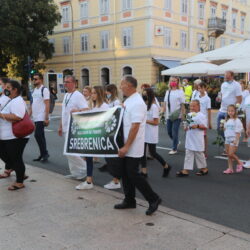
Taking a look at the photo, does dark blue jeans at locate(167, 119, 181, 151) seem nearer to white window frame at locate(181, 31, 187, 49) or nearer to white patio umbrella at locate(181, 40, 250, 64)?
white patio umbrella at locate(181, 40, 250, 64)

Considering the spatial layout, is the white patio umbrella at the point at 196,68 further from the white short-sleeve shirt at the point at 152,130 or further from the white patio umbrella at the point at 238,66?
the white short-sleeve shirt at the point at 152,130

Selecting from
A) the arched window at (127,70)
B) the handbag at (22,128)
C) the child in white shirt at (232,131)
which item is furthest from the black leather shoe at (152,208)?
the arched window at (127,70)

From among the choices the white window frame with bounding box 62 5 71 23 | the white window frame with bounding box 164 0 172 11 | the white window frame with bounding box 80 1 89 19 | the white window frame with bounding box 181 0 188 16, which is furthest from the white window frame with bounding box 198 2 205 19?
the white window frame with bounding box 62 5 71 23

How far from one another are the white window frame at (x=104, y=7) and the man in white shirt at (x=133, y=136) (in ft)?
105

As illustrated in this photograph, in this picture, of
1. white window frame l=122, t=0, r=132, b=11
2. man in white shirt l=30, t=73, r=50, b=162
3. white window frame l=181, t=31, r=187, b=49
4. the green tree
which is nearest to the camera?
man in white shirt l=30, t=73, r=50, b=162

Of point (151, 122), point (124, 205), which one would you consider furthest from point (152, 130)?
point (124, 205)

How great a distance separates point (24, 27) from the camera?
33.8 meters

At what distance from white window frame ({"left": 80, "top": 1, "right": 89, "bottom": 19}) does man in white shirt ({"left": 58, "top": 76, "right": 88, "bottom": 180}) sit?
32.3 meters

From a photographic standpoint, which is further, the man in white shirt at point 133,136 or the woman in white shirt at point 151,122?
the woman in white shirt at point 151,122

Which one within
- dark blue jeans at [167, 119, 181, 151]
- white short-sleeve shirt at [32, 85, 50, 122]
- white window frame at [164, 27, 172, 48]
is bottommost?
dark blue jeans at [167, 119, 181, 151]

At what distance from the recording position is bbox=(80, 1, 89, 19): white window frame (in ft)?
119

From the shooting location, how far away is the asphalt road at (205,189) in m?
4.53

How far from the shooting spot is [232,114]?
646 cm

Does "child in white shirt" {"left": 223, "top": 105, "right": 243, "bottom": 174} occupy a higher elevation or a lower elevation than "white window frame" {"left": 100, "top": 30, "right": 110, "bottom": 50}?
lower
